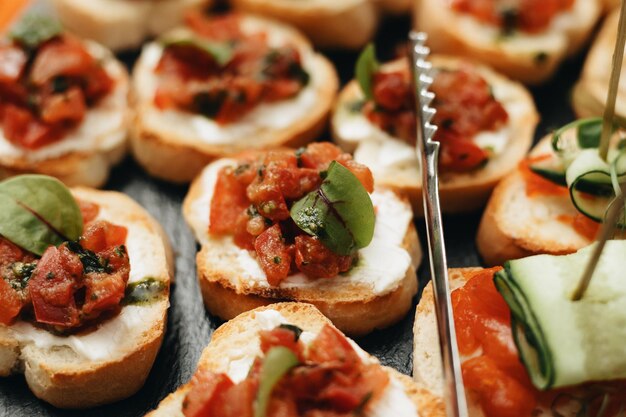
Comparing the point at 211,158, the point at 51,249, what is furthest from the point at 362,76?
the point at 51,249

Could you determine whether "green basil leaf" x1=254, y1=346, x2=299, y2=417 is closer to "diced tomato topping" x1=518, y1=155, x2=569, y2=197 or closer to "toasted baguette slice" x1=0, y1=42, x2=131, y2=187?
"diced tomato topping" x1=518, y1=155, x2=569, y2=197

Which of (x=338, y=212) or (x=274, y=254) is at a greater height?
(x=338, y=212)

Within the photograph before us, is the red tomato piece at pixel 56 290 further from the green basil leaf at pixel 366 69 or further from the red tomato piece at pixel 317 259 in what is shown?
the green basil leaf at pixel 366 69

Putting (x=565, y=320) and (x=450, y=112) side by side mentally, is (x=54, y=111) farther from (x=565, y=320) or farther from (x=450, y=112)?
(x=565, y=320)

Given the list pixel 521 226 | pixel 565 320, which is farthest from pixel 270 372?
pixel 521 226

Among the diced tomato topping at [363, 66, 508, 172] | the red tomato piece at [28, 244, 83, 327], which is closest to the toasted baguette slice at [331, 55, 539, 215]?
the diced tomato topping at [363, 66, 508, 172]

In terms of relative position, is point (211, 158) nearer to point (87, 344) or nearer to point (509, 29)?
point (87, 344)
